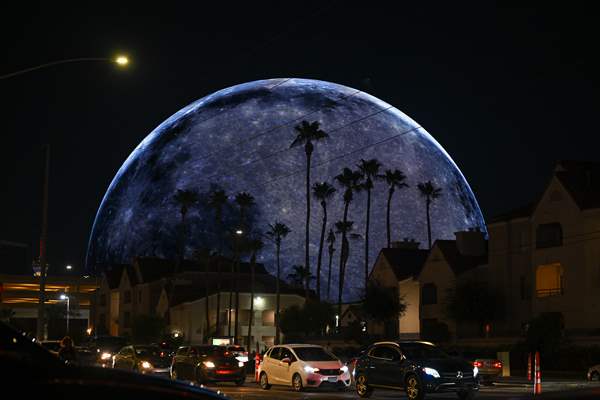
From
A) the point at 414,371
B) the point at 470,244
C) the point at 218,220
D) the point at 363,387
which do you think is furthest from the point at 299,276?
the point at 414,371

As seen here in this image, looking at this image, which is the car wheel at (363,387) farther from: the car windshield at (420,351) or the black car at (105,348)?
the black car at (105,348)

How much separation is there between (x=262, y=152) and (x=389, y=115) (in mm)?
26403

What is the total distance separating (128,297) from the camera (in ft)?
376

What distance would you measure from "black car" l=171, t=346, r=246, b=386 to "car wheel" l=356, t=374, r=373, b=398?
9176 millimetres

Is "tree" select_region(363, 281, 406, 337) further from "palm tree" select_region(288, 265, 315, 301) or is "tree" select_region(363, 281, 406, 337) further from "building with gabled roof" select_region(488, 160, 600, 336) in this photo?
"palm tree" select_region(288, 265, 315, 301)

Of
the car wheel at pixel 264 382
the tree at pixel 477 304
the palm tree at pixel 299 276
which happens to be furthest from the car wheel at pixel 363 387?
the palm tree at pixel 299 276

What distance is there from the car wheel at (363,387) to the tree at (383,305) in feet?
156

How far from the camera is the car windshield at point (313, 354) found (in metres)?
31.5

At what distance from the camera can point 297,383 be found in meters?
31.2

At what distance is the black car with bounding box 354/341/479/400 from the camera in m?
25.5

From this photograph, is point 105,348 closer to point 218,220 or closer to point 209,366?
point 209,366

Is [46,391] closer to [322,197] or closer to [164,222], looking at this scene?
[322,197]

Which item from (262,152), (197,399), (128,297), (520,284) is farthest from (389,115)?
(197,399)

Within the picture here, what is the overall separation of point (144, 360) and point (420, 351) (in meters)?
16.8
